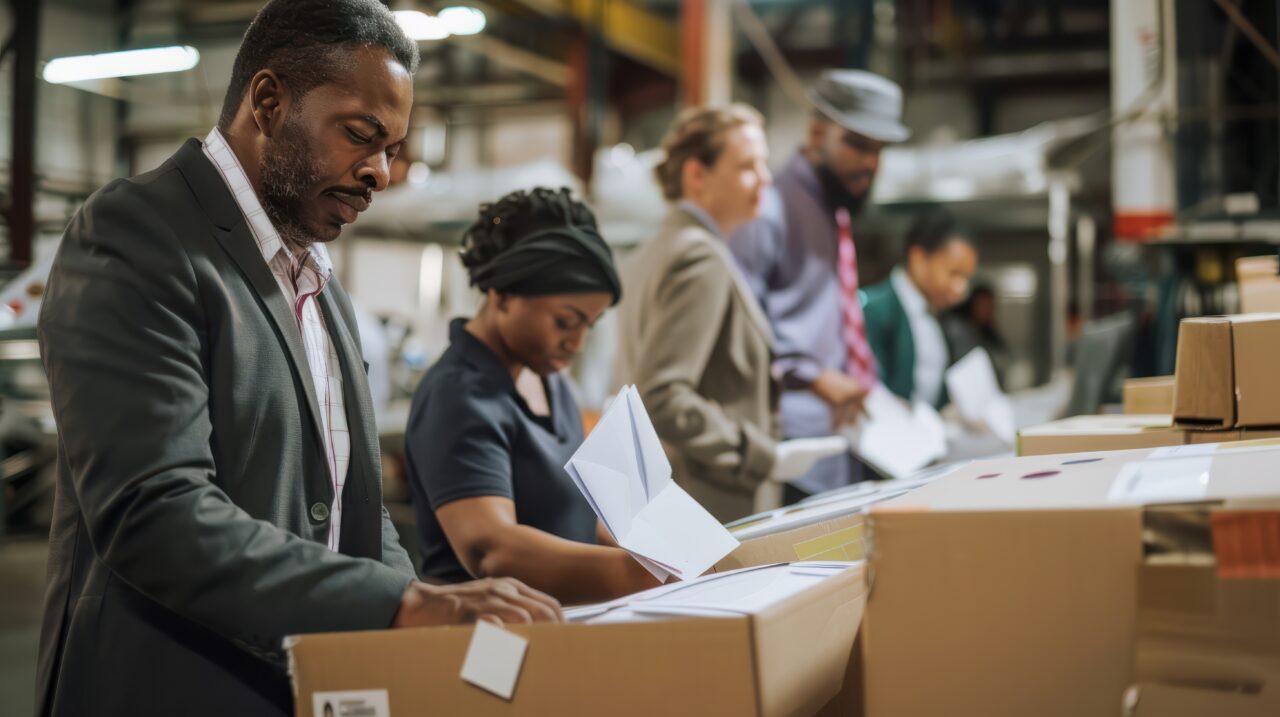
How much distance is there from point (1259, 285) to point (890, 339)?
2723 millimetres

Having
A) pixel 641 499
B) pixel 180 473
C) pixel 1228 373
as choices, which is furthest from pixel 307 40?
pixel 1228 373

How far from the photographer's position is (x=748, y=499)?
9.62 ft

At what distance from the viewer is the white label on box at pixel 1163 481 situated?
0.84 m

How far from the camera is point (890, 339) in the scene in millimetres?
4652

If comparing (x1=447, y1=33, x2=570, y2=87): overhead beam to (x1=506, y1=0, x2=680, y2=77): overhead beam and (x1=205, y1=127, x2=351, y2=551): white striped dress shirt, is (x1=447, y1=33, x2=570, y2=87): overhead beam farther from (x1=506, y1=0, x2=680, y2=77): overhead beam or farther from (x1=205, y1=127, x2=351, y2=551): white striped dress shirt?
(x1=205, y1=127, x2=351, y2=551): white striped dress shirt

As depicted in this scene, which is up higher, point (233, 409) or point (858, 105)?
point (858, 105)

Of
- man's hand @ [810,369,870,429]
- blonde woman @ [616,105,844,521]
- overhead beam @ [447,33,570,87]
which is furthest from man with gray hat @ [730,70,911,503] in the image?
overhead beam @ [447,33,570,87]

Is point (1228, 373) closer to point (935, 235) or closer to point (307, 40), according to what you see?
point (307, 40)

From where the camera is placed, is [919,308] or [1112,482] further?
[919,308]

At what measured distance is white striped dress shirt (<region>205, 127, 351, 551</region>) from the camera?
120 cm

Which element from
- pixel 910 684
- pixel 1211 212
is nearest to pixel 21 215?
pixel 910 684

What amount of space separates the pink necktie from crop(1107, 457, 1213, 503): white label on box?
256 centimetres

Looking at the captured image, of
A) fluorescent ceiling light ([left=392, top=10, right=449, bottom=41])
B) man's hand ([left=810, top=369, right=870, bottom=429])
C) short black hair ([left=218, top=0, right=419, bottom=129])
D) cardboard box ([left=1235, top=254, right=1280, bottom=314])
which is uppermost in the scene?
fluorescent ceiling light ([left=392, top=10, right=449, bottom=41])

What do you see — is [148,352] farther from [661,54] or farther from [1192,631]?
[661,54]
